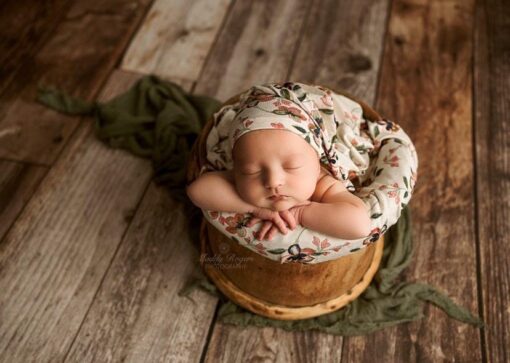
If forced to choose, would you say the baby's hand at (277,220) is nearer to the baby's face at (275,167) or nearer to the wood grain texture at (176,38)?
the baby's face at (275,167)

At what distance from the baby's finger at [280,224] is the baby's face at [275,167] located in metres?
0.02

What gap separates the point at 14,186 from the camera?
136 cm

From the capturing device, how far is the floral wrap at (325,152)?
937 millimetres

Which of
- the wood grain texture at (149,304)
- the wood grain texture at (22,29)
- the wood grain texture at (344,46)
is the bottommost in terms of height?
the wood grain texture at (149,304)

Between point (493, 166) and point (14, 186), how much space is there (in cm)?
125

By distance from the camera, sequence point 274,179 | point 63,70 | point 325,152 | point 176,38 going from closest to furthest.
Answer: point 274,179 → point 325,152 → point 63,70 → point 176,38

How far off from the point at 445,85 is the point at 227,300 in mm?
944

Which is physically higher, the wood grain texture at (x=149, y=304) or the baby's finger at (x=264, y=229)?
the baby's finger at (x=264, y=229)

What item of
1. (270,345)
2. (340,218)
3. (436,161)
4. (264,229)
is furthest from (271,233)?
(436,161)

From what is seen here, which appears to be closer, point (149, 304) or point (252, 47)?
point (149, 304)

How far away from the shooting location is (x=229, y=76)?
1.63 m

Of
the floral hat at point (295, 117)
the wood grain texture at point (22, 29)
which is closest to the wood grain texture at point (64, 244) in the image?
the wood grain texture at point (22, 29)

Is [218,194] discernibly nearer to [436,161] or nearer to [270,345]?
[270,345]

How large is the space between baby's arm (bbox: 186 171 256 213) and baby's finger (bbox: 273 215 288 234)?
53 millimetres
